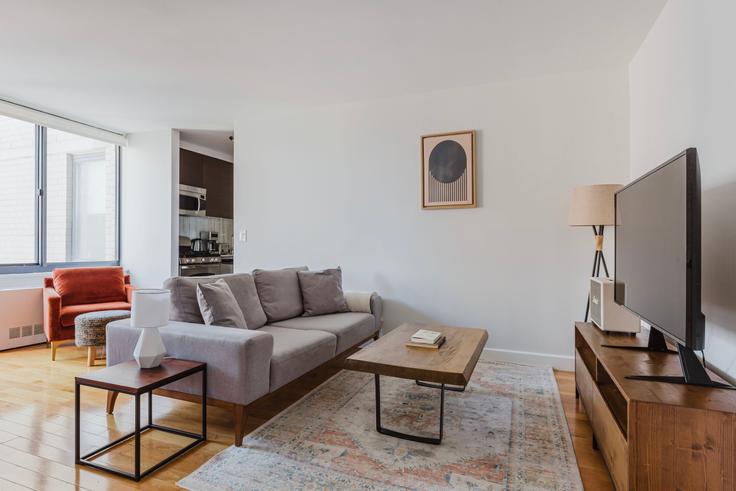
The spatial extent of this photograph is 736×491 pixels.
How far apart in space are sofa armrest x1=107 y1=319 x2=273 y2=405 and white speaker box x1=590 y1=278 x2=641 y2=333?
191cm

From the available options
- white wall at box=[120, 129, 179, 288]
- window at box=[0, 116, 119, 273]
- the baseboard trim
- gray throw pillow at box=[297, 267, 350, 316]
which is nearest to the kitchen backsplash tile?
white wall at box=[120, 129, 179, 288]

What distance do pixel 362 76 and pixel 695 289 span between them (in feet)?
9.52

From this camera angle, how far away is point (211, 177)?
5879mm

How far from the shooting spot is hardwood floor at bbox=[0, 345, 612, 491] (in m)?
1.81

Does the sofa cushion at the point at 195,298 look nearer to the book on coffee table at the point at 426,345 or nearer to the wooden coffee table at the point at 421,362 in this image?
the wooden coffee table at the point at 421,362

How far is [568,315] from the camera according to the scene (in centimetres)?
340

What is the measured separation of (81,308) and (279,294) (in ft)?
6.89

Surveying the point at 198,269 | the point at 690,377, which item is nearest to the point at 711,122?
the point at 690,377

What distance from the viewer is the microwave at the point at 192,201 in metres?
5.19

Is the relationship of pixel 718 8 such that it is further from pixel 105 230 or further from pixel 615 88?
pixel 105 230

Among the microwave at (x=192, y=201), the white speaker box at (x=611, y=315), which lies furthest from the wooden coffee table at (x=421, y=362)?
the microwave at (x=192, y=201)

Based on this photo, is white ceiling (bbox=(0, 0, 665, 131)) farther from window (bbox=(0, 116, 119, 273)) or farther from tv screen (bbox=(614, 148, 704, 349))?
tv screen (bbox=(614, 148, 704, 349))

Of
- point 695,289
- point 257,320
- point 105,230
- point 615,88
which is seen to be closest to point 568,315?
point 615,88

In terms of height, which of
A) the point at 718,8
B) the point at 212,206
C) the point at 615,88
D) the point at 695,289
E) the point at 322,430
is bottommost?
the point at 322,430
